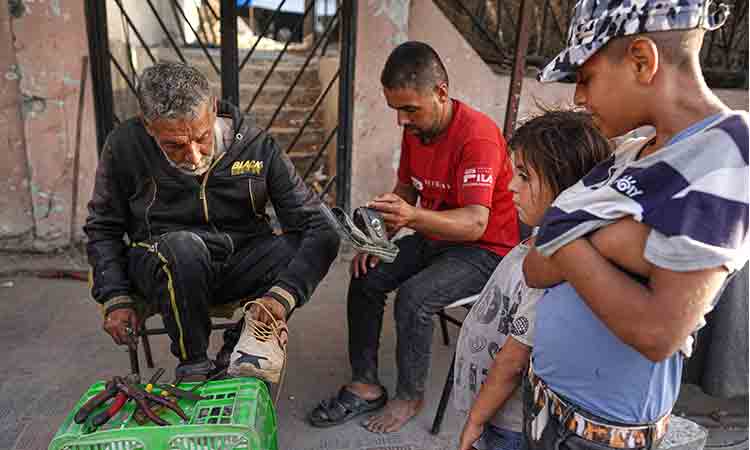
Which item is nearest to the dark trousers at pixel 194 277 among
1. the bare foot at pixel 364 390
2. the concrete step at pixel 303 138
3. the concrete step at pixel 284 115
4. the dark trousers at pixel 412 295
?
the dark trousers at pixel 412 295

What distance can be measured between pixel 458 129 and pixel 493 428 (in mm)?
1150

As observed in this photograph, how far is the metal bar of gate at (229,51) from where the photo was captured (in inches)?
142

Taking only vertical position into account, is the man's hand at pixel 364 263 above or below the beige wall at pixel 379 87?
below

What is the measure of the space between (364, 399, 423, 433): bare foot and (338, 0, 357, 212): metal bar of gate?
1982 mm

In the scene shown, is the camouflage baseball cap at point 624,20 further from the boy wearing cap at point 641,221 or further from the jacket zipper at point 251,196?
the jacket zipper at point 251,196

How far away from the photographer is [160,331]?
2.25m

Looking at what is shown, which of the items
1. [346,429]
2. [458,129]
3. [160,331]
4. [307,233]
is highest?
[458,129]

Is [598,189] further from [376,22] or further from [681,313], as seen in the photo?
[376,22]

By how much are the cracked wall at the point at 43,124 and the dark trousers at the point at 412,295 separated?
2441mm

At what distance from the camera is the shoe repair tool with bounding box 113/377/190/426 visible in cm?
151

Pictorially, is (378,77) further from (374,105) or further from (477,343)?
(477,343)

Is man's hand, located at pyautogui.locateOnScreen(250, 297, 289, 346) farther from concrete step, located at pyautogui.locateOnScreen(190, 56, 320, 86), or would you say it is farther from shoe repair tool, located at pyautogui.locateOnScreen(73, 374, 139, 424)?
concrete step, located at pyautogui.locateOnScreen(190, 56, 320, 86)

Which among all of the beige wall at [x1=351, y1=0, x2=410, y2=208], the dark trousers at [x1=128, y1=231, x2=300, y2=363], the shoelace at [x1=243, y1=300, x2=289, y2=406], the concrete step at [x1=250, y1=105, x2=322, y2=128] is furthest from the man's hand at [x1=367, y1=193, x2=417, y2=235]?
the concrete step at [x1=250, y1=105, x2=322, y2=128]

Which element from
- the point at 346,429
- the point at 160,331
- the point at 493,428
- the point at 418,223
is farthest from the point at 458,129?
the point at 160,331
